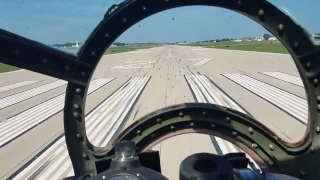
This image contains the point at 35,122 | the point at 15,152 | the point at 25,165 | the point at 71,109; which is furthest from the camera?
the point at 35,122

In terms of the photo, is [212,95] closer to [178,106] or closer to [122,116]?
[122,116]

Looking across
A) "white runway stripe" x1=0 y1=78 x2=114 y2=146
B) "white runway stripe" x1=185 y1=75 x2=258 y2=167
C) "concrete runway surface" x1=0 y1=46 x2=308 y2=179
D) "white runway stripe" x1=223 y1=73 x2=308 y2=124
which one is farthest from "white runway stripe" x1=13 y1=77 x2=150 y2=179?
"white runway stripe" x1=223 y1=73 x2=308 y2=124

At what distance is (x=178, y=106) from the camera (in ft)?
5.73

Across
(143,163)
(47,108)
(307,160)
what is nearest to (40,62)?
(143,163)

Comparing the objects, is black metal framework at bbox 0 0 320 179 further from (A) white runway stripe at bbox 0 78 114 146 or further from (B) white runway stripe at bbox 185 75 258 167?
(B) white runway stripe at bbox 185 75 258 167

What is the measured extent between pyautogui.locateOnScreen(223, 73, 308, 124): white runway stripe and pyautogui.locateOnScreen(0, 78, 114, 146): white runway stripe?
685 centimetres

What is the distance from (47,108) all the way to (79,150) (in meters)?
11.4

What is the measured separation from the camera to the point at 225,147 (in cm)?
638

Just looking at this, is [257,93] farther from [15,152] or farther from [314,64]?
[314,64]

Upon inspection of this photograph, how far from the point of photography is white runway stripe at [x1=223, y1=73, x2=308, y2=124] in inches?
375

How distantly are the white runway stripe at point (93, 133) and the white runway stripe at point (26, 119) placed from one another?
4.78 feet

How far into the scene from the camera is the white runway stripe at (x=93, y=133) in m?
5.71

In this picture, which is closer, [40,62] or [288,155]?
[40,62]

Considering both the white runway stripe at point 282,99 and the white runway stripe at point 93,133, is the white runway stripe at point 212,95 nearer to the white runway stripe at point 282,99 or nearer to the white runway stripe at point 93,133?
the white runway stripe at point 282,99
